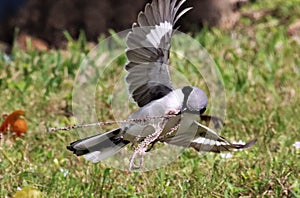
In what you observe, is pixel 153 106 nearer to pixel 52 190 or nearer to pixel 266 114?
pixel 52 190

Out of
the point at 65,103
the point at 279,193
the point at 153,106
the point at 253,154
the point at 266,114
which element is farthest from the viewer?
the point at 65,103

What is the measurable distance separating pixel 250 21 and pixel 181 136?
411 cm

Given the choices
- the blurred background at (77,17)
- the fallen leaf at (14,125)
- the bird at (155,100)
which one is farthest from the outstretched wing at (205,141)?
the blurred background at (77,17)

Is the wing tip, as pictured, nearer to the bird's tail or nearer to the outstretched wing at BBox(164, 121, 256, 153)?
the outstretched wing at BBox(164, 121, 256, 153)

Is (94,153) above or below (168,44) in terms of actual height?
below

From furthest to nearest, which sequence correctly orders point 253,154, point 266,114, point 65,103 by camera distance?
point 65,103 → point 266,114 → point 253,154

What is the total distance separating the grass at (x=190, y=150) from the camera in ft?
10.7

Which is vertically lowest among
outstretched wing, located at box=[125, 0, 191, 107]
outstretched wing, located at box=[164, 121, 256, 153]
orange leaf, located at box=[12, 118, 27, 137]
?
outstretched wing, located at box=[164, 121, 256, 153]

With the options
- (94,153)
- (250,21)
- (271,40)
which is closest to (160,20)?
(94,153)

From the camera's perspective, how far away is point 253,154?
3711mm

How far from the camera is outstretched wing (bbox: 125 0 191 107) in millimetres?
2914

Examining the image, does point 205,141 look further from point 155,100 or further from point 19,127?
point 19,127

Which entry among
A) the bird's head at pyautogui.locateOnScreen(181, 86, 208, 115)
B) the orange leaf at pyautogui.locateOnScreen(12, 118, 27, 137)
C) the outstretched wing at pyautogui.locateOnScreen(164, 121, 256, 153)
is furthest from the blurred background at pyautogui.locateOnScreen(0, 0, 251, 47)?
the bird's head at pyautogui.locateOnScreen(181, 86, 208, 115)

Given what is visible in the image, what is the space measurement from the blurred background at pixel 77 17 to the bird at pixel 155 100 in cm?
351
